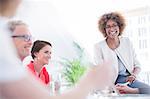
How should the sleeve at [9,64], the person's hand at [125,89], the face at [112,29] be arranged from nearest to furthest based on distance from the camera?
the sleeve at [9,64] → the person's hand at [125,89] → the face at [112,29]

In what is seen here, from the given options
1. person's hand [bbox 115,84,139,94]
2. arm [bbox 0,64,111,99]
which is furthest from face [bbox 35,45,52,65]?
arm [bbox 0,64,111,99]

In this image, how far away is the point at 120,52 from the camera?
2393mm

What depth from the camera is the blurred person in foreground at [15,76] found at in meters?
0.48

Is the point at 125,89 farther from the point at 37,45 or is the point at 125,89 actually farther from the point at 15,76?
the point at 15,76

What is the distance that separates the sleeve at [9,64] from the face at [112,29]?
6.34 feet

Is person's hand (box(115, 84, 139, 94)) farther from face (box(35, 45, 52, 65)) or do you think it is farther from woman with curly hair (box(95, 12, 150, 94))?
face (box(35, 45, 52, 65))

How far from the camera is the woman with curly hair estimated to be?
2.30m

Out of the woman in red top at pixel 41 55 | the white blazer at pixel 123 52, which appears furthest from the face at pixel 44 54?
the white blazer at pixel 123 52

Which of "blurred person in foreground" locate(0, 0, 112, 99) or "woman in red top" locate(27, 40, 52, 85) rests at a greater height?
"blurred person in foreground" locate(0, 0, 112, 99)

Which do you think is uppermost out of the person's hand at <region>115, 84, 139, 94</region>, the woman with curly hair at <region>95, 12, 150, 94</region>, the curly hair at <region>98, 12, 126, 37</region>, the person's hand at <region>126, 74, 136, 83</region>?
the curly hair at <region>98, 12, 126, 37</region>

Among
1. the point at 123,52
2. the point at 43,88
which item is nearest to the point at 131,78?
the point at 123,52

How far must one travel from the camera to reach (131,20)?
7.57 feet

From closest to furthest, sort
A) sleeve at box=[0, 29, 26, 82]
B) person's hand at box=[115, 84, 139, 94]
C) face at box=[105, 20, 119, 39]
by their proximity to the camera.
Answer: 1. sleeve at box=[0, 29, 26, 82]
2. person's hand at box=[115, 84, 139, 94]
3. face at box=[105, 20, 119, 39]

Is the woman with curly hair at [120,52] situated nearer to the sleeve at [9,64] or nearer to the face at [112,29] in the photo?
the face at [112,29]
